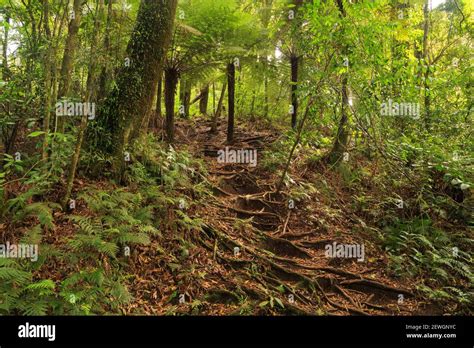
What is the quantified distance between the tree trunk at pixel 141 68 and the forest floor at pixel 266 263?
1771mm

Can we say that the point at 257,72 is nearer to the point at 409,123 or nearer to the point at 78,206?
the point at 409,123

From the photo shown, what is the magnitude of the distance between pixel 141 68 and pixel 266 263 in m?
3.73

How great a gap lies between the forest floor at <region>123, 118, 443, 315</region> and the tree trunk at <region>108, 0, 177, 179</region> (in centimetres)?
177

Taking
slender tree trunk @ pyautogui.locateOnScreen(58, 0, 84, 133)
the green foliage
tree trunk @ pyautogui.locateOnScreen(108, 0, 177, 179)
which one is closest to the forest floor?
the green foliage

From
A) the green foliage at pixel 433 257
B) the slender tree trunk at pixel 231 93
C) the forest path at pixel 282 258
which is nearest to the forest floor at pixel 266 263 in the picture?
the forest path at pixel 282 258

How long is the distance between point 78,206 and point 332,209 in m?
5.18

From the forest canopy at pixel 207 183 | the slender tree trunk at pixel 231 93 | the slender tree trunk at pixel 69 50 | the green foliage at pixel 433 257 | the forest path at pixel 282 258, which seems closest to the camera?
the forest canopy at pixel 207 183

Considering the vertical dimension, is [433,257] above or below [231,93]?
below

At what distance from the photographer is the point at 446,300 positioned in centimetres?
489

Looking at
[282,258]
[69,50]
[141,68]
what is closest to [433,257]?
[282,258]

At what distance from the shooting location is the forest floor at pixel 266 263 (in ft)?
13.5

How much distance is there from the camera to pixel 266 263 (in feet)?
16.9

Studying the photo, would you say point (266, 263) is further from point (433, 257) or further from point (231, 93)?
point (231, 93)

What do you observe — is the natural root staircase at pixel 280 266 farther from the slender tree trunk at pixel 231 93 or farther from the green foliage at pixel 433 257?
the slender tree trunk at pixel 231 93
